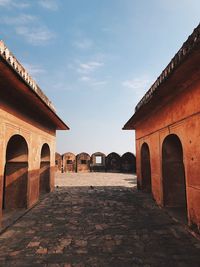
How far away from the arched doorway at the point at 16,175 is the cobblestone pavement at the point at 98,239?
27.9 inches

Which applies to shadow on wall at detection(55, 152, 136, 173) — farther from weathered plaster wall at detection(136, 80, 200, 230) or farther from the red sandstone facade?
Answer: weathered plaster wall at detection(136, 80, 200, 230)

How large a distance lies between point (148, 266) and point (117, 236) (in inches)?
54.4

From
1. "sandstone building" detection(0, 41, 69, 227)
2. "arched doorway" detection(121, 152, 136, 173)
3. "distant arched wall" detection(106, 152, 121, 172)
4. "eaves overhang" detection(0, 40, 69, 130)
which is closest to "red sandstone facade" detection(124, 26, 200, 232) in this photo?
"eaves overhang" detection(0, 40, 69, 130)

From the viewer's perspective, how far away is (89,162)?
79.6ft

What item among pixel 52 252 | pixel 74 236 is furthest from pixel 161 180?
pixel 52 252

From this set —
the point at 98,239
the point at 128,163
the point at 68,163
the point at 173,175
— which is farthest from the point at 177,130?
the point at 68,163

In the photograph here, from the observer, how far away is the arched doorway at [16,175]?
22.7 feet

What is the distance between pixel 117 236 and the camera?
15.2ft

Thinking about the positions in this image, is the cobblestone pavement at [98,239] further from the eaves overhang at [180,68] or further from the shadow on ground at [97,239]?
the eaves overhang at [180,68]

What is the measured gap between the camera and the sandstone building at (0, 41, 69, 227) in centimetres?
506

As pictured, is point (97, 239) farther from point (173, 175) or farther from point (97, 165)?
point (97, 165)

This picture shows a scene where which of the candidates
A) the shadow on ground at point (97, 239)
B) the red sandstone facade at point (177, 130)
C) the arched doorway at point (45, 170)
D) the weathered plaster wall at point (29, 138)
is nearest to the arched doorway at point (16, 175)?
the weathered plaster wall at point (29, 138)

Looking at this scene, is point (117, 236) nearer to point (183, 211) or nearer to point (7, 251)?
point (7, 251)

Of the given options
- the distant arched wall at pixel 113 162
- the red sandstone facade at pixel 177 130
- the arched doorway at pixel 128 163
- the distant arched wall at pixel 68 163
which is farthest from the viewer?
the distant arched wall at pixel 68 163
